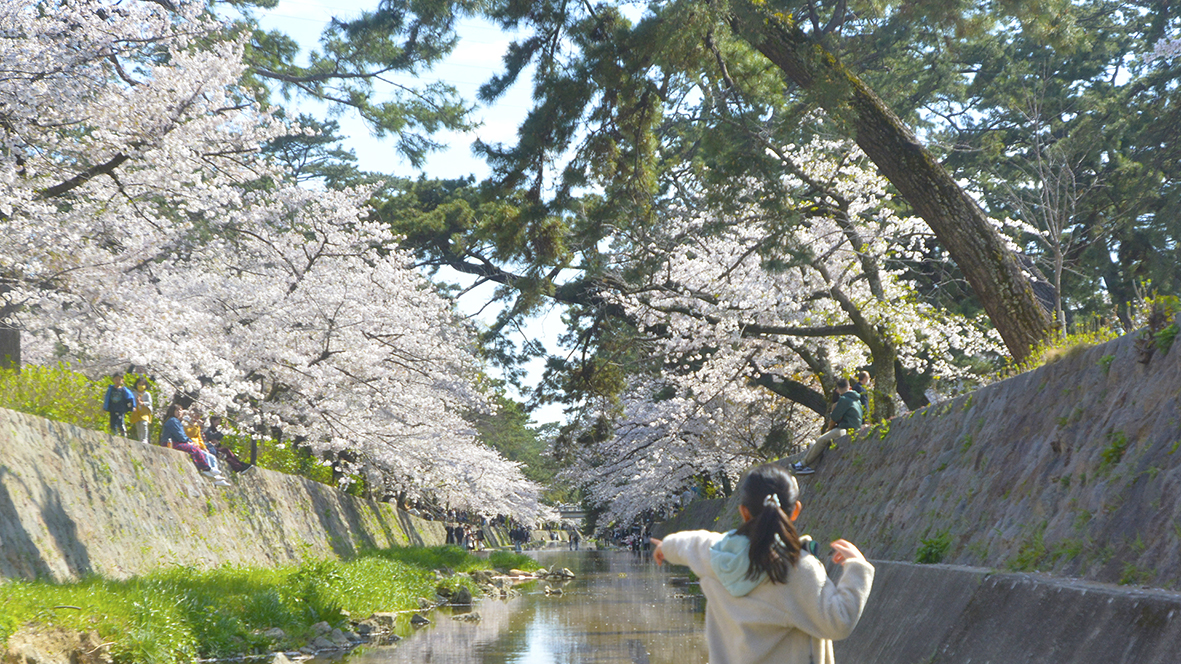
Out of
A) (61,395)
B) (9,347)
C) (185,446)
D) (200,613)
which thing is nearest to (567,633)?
(200,613)

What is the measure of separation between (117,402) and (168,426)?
1772 mm

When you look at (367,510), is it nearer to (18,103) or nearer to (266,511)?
(266,511)

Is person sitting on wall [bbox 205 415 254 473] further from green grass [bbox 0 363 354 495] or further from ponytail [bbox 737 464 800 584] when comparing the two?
ponytail [bbox 737 464 800 584]

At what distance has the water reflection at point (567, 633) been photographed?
34.6 ft

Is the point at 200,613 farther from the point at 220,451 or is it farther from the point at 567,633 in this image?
the point at 220,451

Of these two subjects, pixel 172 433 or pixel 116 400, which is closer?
pixel 116 400

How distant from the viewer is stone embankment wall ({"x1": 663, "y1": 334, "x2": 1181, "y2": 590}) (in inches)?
209

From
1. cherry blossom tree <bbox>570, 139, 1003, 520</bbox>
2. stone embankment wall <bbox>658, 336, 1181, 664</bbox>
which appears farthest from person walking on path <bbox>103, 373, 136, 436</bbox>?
stone embankment wall <bbox>658, 336, 1181, 664</bbox>

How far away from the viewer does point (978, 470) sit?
8.35m

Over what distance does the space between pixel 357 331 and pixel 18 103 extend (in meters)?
8.93

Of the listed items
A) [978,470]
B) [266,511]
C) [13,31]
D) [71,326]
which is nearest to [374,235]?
[266,511]

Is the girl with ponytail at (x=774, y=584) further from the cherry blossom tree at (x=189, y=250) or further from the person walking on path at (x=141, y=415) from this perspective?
the person walking on path at (x=141, y=415)

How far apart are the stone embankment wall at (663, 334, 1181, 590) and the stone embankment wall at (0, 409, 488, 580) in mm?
8828

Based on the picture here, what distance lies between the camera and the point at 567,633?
43.0ft
